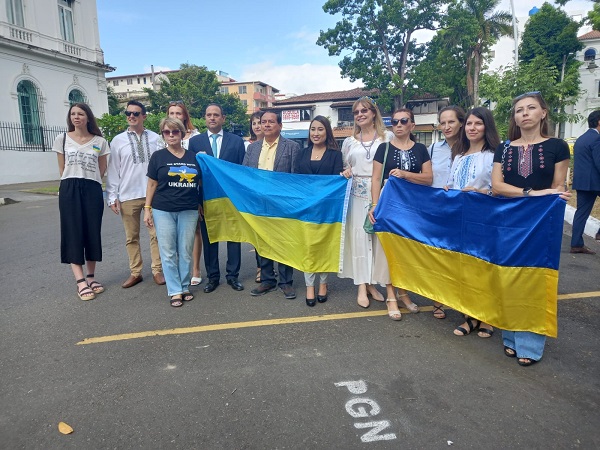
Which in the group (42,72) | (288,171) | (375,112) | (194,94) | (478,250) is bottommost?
(478,250)

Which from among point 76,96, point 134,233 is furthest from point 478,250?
point 76,96

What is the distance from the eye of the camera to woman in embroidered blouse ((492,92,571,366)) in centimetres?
321

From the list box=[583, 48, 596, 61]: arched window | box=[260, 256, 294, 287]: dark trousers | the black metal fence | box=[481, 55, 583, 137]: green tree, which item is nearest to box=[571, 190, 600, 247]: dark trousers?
box=[260, 256, 294, 287]: dark trousers

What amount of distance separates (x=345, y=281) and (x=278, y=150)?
1816 millimetres

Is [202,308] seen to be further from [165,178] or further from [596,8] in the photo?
[596,8]

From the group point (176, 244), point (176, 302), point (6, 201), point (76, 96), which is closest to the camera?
point (176, 302)

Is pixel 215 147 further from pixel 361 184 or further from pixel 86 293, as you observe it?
pixel 86 293

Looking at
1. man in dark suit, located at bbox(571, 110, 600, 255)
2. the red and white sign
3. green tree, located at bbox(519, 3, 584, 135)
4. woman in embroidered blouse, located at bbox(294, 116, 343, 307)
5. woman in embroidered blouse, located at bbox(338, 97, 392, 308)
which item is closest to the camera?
woman in embroidered blouse, located at bbox(338, 97, 392, 308)

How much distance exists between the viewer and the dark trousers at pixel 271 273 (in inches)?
193

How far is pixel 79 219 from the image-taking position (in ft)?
15.6

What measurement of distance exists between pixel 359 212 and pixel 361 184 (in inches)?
11.3

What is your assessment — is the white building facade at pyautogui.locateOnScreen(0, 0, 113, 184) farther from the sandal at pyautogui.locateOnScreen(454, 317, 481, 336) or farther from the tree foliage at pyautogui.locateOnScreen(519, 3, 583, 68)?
the tree foliage at pyautogui.locateOnScreen(519, 3, 583, 68)

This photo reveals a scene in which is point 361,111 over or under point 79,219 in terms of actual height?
over

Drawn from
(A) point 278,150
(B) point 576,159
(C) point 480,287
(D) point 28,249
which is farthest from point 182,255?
(B) point 576,159
